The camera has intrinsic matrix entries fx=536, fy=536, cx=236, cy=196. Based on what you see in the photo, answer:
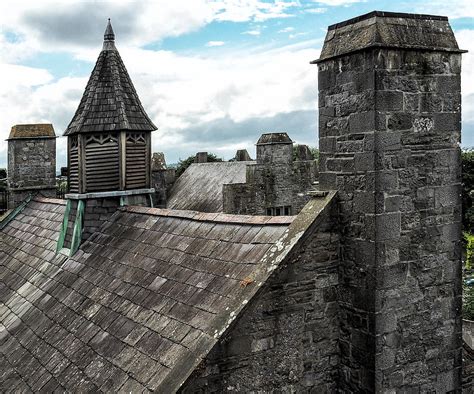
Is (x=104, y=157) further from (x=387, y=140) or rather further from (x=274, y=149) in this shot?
→ (x=274, y=149)

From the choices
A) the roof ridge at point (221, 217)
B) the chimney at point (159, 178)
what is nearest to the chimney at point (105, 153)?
the roof ridge at point (221, 217)

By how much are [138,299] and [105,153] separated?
4.05 metres

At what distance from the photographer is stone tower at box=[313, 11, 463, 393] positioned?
19.0 ft

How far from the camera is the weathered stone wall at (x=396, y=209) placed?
5.80 m

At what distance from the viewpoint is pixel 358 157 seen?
594 centimetres

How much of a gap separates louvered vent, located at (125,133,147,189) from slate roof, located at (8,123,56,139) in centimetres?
625

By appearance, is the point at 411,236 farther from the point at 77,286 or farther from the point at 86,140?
the point at 86,140

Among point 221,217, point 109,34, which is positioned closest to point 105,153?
point 109,34

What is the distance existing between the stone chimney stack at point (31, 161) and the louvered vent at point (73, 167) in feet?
16.8

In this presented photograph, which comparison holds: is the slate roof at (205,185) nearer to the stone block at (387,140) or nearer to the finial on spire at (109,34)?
the finial on spire at (109,34)

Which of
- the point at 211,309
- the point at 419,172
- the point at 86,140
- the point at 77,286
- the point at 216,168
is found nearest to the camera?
the point at 211,309

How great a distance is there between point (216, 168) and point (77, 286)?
57.2 ft

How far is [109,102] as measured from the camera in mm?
10195

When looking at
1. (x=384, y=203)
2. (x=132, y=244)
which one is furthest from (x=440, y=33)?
(x=132, y=244)
